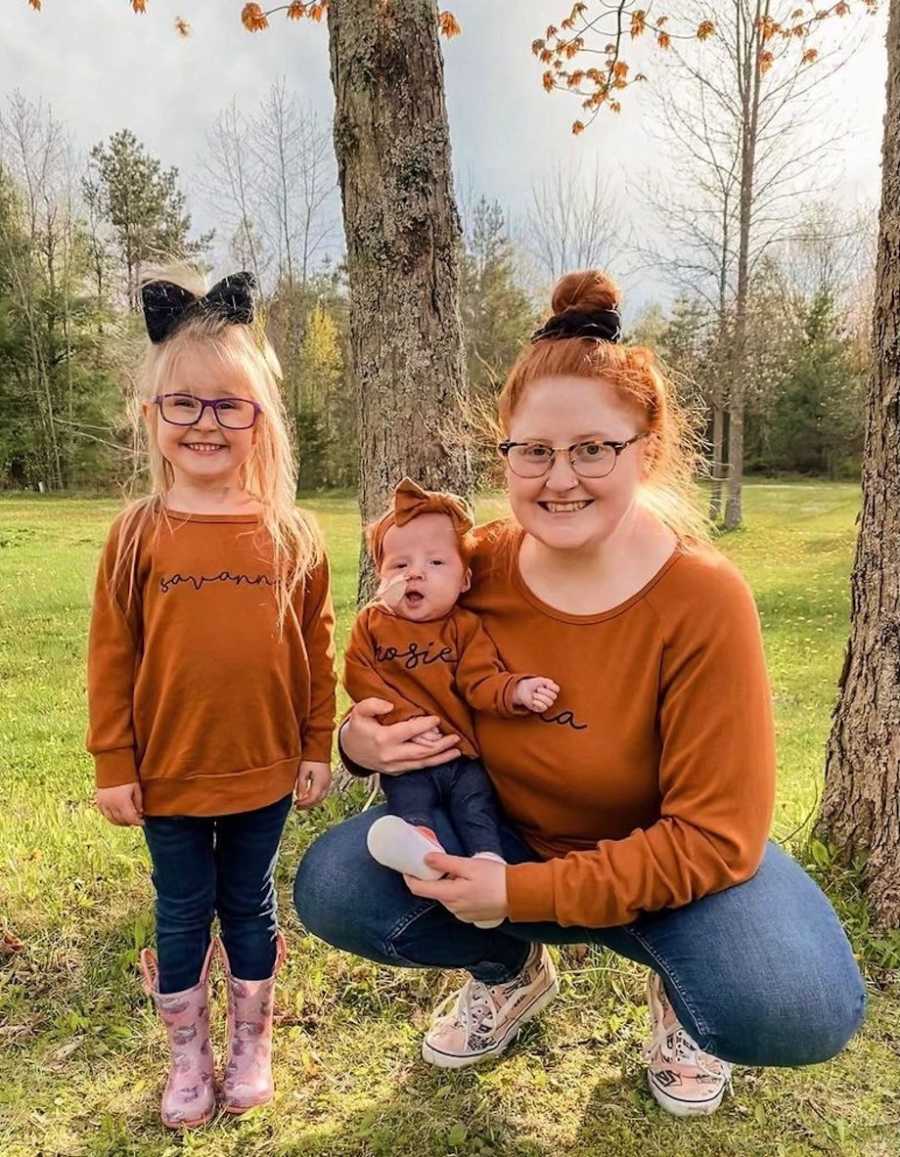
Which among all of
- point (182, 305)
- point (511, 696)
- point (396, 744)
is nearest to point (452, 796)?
point (396, 744)

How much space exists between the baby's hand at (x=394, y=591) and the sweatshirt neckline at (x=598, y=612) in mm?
235

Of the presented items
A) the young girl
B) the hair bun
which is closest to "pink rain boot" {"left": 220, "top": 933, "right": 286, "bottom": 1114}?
the young girl

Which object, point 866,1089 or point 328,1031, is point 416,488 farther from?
point 866,1089

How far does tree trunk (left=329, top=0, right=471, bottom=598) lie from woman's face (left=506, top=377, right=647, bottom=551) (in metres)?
1.12

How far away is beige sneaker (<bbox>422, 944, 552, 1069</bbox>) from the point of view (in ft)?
6.19

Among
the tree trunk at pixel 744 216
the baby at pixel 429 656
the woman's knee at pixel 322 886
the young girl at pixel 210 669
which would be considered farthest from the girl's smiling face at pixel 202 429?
the tree trunk at pixel 744 216

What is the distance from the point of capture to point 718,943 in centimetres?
148

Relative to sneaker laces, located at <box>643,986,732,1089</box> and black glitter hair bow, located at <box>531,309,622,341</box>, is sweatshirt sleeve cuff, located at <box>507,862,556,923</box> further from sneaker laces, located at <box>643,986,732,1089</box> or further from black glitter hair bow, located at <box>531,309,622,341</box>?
black glitter hair bow, located at <box>531,309,622,341</box>

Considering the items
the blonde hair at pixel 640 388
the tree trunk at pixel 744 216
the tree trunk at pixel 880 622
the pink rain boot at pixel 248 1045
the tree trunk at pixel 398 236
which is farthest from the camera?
the tree trunk at pixel 744 216

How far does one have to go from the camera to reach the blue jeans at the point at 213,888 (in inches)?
69.2

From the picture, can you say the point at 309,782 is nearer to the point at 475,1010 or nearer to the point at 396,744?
the point at 396,744

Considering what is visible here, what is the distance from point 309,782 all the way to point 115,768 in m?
0.40

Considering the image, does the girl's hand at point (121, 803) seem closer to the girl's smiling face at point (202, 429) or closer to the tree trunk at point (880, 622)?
the girl's smiling face at point (202, 429)

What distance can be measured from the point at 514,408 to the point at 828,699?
5546 mm
